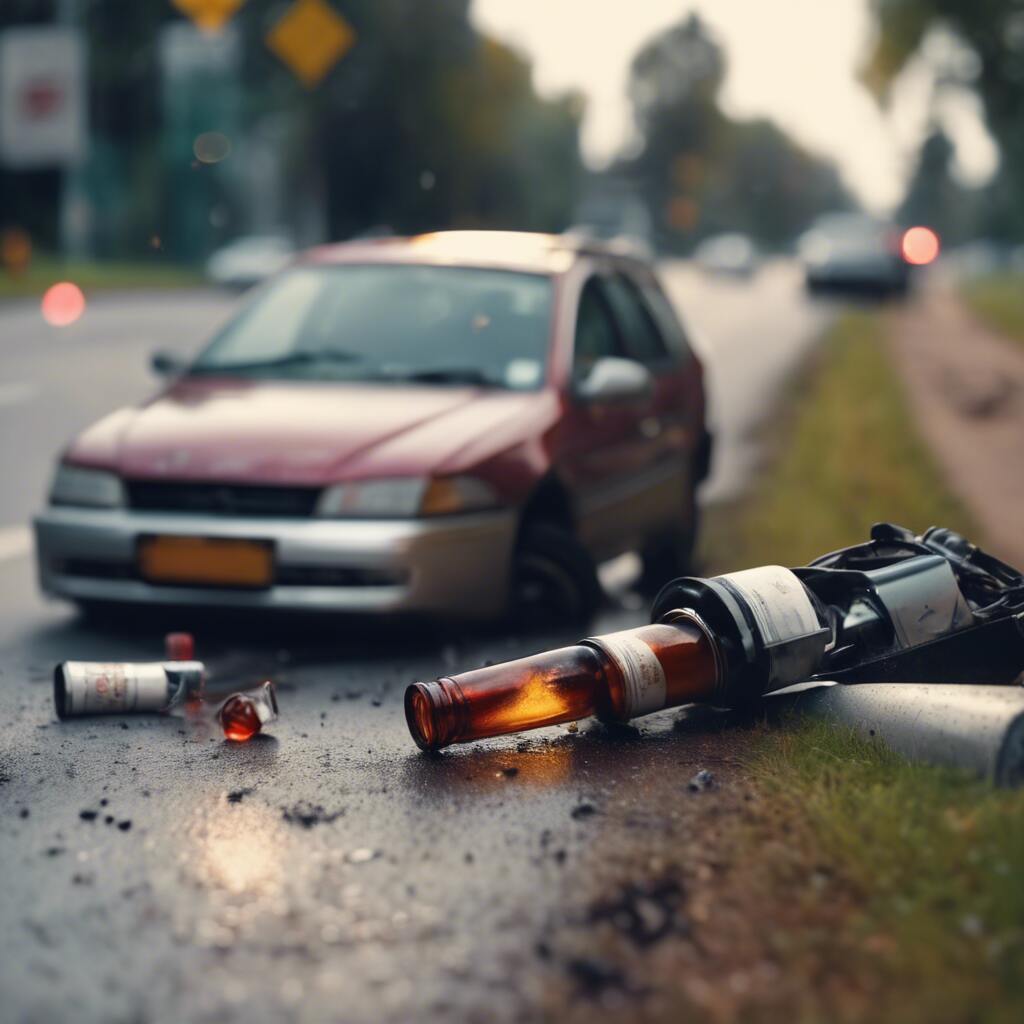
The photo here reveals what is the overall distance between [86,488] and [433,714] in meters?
2.43

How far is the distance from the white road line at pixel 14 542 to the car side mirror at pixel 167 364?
57.3 inches

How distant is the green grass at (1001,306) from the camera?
34.3m

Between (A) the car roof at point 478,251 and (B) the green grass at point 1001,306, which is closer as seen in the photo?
(A) the car roof at point 478,251

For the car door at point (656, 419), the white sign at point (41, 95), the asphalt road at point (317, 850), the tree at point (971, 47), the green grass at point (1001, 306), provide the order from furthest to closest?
the white sign at point (41, 95) < the tree at point (971, 47) < the green grass at point (1001, 306) < the car door at point (656, 419) < the asphalt road at point (317, 850)

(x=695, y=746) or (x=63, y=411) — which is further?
(x=63, y=411)

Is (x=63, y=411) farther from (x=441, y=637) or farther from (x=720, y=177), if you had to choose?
(x=720, y=177)

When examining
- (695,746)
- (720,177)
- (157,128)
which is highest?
(695,746)

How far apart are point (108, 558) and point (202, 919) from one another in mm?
3100

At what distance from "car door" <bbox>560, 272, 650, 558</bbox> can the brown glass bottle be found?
2.18 meters

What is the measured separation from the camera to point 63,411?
14773 millimetres

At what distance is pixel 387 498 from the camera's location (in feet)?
19.9

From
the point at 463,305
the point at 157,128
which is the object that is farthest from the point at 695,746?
the point at 157,128

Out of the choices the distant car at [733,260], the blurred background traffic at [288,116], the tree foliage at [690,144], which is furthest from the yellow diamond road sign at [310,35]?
the tree foliage at [690,144]

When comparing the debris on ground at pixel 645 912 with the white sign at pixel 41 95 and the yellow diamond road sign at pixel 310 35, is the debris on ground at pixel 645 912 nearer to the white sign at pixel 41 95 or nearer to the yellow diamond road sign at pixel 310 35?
the yellow diamond road sign at pixel 310 35
